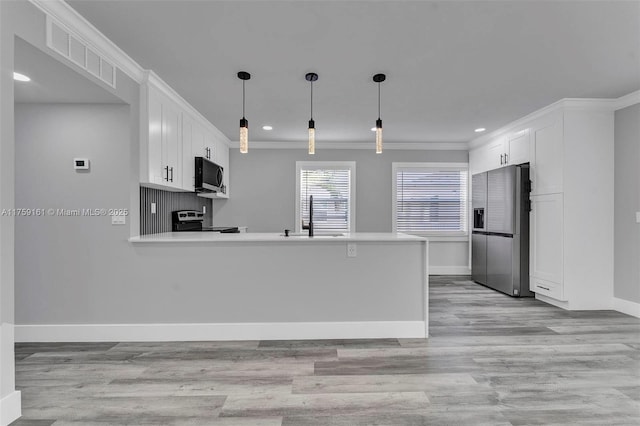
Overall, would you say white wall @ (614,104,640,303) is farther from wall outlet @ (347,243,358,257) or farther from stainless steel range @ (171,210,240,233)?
stainless steel range @ (171,210,240,233)

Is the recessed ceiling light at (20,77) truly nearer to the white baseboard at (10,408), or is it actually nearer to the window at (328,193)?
the white baseboard at (10,408)

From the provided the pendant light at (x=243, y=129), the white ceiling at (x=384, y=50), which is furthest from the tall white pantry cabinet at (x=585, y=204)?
the pendant light at (x=243, y=129)

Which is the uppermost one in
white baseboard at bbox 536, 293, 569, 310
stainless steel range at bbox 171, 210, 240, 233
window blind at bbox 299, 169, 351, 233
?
window blind at bbox 299, 169, 351, 233

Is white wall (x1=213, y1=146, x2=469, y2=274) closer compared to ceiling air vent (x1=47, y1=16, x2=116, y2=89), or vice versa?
ceiling air vent (x1=47, y1=16, x2=116, y2=89)

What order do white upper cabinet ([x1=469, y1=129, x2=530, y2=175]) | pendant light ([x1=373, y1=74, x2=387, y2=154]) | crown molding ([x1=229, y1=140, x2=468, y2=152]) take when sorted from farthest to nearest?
crown molding ([x1=229, y1=140, x2=468, y2=152]) → white upper cabinet ([x1=469, y1=129, x2=530, y2=175]) → pendant light ([x1=373, y1=74, x2=387, y2=154])

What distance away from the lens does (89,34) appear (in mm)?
2240

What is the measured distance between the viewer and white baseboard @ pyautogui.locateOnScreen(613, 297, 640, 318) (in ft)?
11.4

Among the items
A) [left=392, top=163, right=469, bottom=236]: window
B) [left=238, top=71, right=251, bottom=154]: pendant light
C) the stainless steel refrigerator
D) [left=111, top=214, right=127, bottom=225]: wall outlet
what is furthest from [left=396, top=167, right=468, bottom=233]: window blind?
[left=111, top=214, right=127, bottom=225]: wall outlet

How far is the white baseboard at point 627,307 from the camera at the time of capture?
136 inches

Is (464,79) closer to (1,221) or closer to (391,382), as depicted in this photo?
(391,382)

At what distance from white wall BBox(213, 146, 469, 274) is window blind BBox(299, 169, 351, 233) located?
18 centimetres

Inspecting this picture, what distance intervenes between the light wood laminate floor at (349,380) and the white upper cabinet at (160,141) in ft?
5.11

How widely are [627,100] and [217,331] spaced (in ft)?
16.2

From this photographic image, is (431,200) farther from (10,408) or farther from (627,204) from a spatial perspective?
(10,408)
